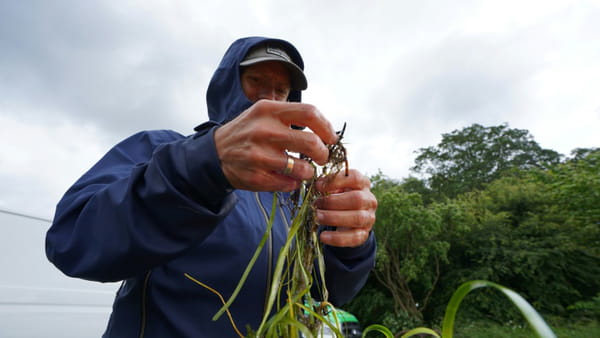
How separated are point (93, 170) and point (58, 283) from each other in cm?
210

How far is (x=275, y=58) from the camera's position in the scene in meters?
1.30

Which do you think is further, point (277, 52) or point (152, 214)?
point (277, 52)

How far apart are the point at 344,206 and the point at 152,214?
1.53 ft

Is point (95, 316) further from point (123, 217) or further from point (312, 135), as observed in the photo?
point (312, 135)

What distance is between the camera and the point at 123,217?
2.02 ft

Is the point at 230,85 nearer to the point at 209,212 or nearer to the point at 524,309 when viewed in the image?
the point at 209,212

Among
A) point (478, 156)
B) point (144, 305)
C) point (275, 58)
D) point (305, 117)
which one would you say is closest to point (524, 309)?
point (305, 117)

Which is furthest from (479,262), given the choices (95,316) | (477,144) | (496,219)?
(477,144)

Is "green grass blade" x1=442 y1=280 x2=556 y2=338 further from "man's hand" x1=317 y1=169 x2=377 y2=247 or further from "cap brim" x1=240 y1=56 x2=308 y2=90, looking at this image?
"cap brim" x1=240 y1=56 x2=308 y2=90

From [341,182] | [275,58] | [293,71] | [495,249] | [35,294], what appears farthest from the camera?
[495,249]

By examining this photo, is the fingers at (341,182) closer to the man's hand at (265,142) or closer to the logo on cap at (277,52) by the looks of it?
the man's hand at (265,142)

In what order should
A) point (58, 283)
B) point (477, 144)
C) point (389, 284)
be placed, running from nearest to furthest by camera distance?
1. point (58, 283)
2. point (389, 284)
3. point (477, 144)

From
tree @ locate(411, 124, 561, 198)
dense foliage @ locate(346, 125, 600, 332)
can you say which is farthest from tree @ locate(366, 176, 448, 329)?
tree @ locate(411, 124, 561, 198)

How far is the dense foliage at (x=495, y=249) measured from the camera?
28.4ft
